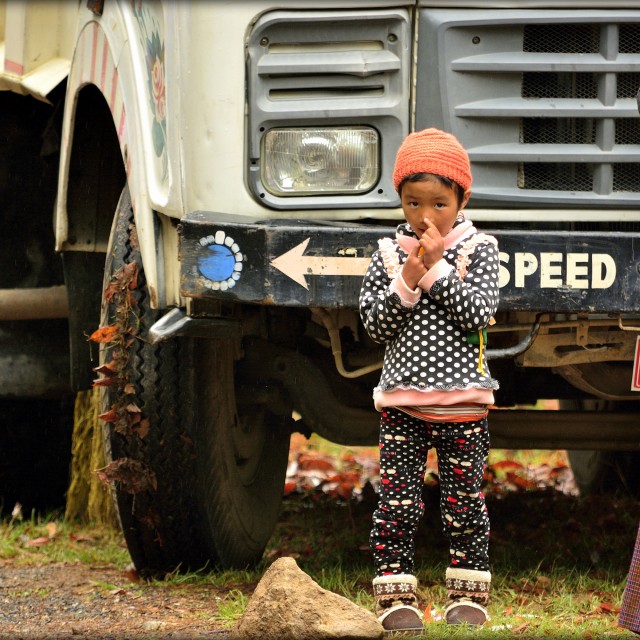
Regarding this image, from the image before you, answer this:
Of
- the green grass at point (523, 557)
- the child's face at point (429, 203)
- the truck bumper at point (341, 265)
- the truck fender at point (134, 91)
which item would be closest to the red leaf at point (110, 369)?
the truck fender at point (134, 91)

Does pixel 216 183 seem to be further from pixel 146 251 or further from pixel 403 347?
pixel 403 347

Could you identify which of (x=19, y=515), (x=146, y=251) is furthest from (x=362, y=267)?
(x=19, y=515)

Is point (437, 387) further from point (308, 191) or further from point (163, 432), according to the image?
point (163, 432)

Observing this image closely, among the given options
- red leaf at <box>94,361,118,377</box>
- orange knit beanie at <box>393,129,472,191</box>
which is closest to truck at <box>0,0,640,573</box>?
red leaf at <box>94,361,118,377</box>

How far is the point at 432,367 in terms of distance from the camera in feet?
10.7

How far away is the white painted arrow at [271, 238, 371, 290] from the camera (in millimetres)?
3385

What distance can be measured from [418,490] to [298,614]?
0.49 m

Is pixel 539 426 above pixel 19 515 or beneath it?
above

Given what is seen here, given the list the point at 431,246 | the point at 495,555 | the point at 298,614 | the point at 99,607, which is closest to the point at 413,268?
the point at 431,246

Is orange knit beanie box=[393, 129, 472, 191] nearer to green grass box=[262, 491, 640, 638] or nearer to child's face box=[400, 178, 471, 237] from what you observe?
child's face box=[400, 178, 471, 237]

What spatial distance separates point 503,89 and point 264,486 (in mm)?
1725

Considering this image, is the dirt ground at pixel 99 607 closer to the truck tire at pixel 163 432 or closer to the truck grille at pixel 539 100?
the truck tire at pixel 163 432

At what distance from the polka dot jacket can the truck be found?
4.5 inches

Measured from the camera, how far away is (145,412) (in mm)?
3977
